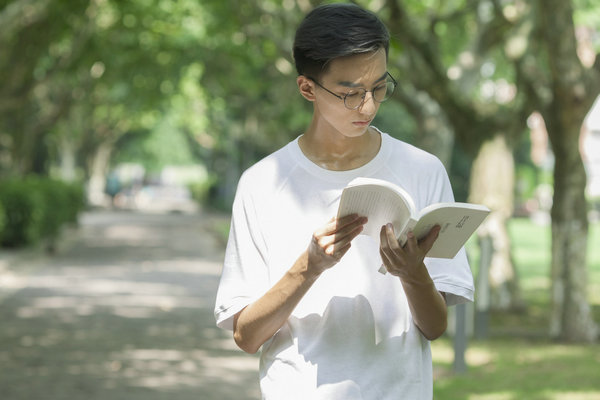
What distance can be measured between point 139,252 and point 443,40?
8716 millimetres

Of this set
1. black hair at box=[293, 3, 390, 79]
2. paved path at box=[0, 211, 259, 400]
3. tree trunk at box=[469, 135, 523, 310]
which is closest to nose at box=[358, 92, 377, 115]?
black hair at box=[293, 3, 390, 79]

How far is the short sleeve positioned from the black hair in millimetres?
385

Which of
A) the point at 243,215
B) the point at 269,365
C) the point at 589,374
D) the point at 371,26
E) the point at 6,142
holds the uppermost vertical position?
the point at 6,142

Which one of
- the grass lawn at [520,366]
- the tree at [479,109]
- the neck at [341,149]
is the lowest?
the grass lawn at [520,366]

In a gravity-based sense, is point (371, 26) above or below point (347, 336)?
above

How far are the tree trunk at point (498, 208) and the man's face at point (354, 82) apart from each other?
1090 cm

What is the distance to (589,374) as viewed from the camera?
818cm

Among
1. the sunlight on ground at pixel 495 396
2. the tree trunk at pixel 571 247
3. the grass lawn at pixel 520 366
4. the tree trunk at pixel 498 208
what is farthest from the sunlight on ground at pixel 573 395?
the tree trunk at pixel 498 208

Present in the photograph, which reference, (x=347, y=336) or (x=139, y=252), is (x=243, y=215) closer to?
(x=347, y=336)

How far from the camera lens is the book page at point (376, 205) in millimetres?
2191

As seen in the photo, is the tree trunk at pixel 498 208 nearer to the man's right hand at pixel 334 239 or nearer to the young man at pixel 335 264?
the young man at pixel 335 264

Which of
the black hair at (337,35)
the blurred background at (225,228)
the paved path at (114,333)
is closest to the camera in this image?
the black hair at (337,35)

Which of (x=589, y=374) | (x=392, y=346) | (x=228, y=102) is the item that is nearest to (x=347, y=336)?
(x=392, y=346)

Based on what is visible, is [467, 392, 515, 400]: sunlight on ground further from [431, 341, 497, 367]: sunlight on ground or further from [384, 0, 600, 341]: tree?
[384, 0, 600, 341]: tree
